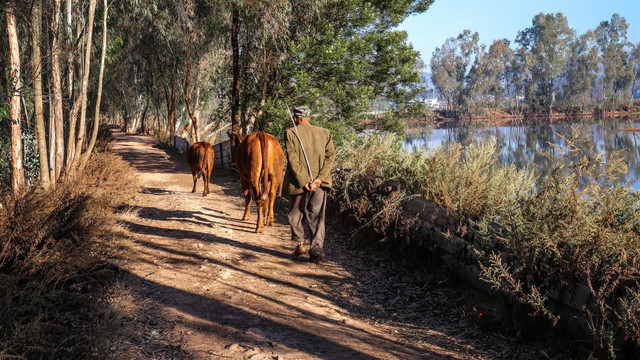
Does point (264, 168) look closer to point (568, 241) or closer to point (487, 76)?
point (568, 241)

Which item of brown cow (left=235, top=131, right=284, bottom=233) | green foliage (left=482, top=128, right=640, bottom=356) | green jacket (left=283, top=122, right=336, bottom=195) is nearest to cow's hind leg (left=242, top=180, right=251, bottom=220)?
brown cow (left=235, top=131, right=284, bottom=233)

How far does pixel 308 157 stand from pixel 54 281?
309cm

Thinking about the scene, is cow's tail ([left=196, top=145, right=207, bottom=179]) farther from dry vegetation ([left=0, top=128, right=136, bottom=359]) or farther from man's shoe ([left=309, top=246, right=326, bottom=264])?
man's shoe ([left=309, top=246, right=326, bottom=264])

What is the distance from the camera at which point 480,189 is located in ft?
20.0

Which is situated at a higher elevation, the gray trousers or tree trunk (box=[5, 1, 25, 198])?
tree trunk (box=[5, 1, 25, 198])

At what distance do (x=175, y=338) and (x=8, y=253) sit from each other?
1580mm

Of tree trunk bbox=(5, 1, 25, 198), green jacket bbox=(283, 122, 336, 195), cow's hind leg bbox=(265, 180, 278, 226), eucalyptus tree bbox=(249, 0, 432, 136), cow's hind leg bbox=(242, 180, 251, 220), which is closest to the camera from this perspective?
green jacket bbox=(283, 122, 336, 195)

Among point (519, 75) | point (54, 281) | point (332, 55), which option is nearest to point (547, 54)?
point (519, 75)

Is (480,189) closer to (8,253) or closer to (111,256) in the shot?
(111,256)

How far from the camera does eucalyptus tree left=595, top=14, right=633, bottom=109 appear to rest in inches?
3066

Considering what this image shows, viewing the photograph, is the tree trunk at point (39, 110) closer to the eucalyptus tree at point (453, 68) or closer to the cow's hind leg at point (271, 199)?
the cow's hind leg at point (271, 199)

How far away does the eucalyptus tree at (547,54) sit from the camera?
80938 millimetres

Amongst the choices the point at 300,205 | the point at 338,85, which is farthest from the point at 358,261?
the point at 338,85

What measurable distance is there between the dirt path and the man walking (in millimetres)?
483
